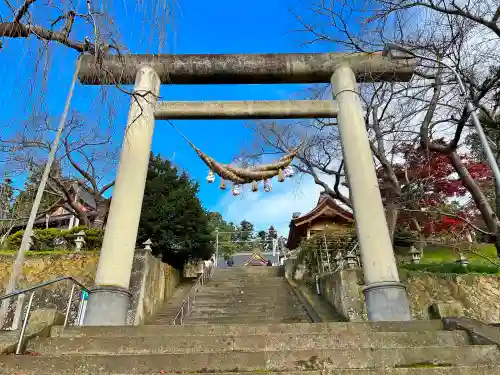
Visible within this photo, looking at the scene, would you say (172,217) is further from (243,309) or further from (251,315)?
(251,315)

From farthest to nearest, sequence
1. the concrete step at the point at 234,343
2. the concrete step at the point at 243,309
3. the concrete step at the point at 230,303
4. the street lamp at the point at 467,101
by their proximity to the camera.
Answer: the concrete step at the point at 230,303
the concrete step at the point at 243,309
the street lamp at the point at 467,101
the concrete step at the point at 234,343

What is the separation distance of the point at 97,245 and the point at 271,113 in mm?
7574

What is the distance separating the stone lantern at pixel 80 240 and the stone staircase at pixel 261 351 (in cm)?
697

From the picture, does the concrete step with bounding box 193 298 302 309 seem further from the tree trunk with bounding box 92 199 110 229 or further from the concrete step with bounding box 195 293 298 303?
the tree trunk with bounding box 92 199 110 229

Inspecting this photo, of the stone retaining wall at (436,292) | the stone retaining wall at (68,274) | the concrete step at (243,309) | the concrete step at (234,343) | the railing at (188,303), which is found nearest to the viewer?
the concrete step at (234,343)

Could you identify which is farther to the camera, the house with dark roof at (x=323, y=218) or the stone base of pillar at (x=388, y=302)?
the house with dark roof at (x=323, y=218)

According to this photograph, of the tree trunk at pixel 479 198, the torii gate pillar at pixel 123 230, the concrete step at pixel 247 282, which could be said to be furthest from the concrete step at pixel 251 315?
the tree trunk at pixel 479 198

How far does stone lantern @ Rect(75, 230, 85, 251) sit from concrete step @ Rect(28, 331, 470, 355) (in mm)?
7339

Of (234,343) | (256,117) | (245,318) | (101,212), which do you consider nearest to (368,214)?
(256,117)

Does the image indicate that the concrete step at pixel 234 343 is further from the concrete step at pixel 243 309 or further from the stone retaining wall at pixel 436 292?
the concrete step at pixel 243 309

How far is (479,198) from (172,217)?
10.1 metres

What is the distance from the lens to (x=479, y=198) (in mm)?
6316

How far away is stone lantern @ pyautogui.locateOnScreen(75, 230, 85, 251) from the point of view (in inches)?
422

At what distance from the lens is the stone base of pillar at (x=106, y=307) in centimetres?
550
